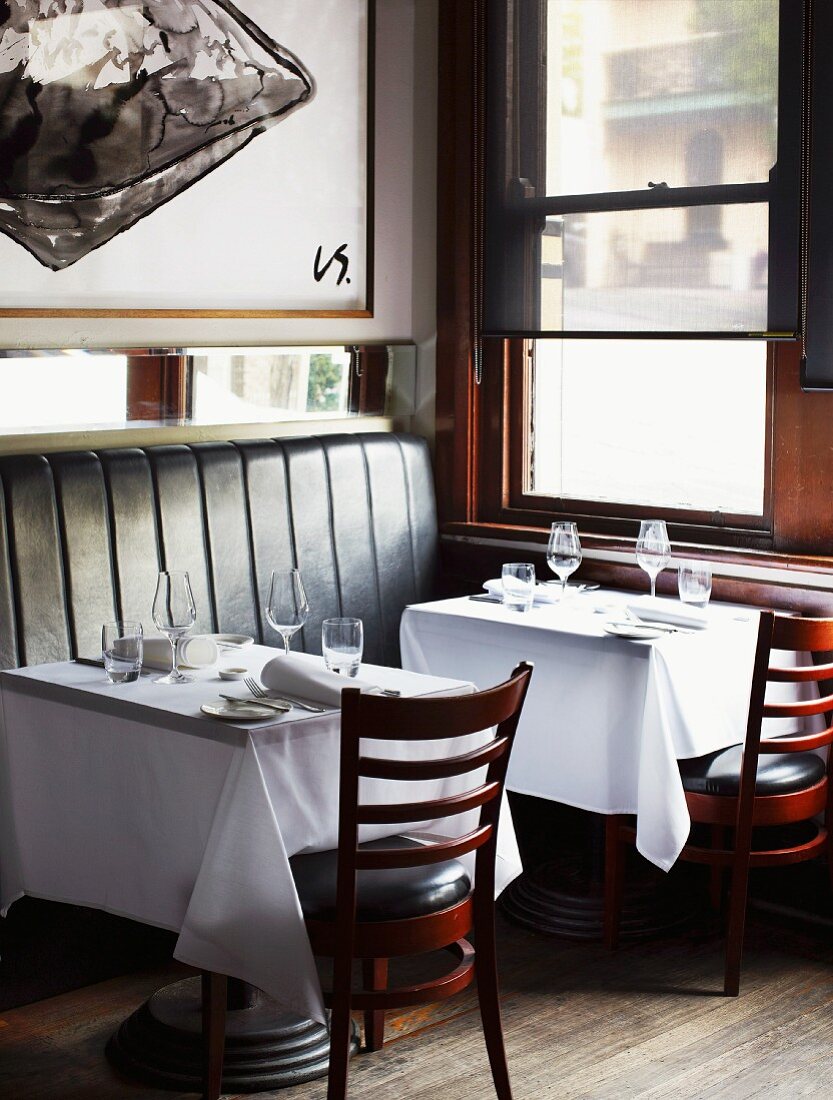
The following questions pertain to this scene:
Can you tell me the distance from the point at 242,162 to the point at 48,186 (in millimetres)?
722

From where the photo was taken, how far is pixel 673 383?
14.9ft

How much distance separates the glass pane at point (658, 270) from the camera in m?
4.19

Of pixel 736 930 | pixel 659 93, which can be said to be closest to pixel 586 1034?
pixel 736 930

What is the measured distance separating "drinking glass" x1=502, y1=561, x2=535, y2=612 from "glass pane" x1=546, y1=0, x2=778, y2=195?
129 centimetres

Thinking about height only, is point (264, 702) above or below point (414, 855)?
above

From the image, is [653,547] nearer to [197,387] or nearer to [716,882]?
[716,882]

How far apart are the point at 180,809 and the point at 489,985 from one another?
2.32ft

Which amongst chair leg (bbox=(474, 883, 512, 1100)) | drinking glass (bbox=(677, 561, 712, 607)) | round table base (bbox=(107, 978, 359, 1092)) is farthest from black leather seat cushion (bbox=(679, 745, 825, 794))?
round table base (bbox=(107, 978, 359, 1092))

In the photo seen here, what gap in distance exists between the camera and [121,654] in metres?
3.06

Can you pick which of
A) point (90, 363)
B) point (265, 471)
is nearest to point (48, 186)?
point (90, 363)

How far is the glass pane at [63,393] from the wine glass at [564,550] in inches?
50.4

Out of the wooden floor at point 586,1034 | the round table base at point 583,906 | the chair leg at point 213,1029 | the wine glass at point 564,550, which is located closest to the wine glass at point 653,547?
the wine glass at point 564,550

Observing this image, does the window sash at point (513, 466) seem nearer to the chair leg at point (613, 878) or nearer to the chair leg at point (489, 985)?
the chair leg at point (613, 878)

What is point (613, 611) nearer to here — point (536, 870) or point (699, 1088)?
point (536, 870)
